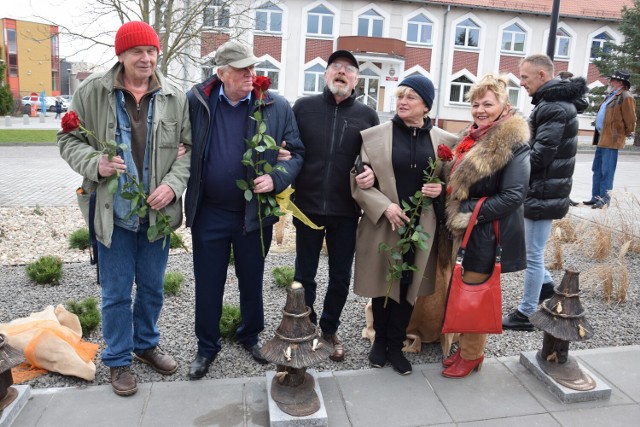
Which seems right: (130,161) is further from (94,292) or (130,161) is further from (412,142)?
(94,292)

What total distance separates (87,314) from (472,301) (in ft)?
9.73

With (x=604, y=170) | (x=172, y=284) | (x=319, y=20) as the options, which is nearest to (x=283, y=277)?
(x=172, y=284)

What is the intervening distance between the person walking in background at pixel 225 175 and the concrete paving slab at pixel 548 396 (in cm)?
202

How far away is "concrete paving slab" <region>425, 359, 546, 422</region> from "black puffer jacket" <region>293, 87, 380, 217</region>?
1.39m

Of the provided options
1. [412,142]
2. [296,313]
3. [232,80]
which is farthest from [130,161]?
[412,142]

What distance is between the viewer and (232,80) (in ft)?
10.6

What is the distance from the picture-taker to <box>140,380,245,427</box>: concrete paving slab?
3.05m

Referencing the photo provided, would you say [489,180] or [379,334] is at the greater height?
[489,180]

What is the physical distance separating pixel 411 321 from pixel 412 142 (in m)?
1.48

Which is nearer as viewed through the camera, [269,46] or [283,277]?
[283,277]

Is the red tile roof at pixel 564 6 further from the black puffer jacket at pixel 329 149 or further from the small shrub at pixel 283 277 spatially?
the black puffer jacket at pixel 329 149

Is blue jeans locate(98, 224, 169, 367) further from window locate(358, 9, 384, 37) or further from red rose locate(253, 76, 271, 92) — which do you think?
window locate(358, 9, 384, 37)

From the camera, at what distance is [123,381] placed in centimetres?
329

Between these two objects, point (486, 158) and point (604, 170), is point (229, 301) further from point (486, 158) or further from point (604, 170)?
point (604, 170)
